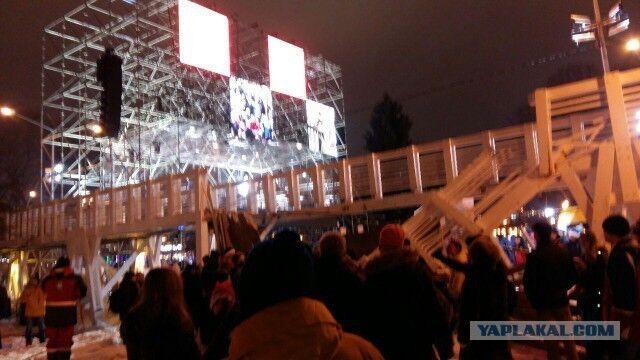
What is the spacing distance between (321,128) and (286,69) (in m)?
5.14

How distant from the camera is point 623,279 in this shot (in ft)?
15.2

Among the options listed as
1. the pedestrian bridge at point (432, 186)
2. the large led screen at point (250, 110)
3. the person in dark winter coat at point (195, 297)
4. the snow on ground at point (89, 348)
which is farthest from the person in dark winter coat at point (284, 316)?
the large led screen at point (250, 110)

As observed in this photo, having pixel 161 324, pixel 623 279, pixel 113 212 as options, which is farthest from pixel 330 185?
pixel 161 324

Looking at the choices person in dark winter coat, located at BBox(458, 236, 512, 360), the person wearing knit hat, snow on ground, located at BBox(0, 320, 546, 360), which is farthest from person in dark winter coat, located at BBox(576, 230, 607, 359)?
the person wearing knit hat

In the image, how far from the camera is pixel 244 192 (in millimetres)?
15586

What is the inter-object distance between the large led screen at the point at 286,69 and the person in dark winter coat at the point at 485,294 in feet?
104

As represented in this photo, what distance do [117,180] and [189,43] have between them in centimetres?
840

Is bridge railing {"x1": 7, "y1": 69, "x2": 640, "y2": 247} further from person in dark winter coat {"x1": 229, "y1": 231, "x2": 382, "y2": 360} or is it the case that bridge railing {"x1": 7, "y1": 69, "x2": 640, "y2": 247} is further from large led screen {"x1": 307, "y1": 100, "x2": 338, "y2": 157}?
large led screen {"x1": 307, "y1": 100, "x2": 338, "y2": 157}

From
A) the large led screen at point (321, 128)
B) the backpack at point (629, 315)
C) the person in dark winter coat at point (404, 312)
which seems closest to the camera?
the person in dark winter coat at point (404, 312)

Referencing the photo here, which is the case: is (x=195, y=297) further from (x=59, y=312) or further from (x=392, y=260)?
(x=392, y=260)

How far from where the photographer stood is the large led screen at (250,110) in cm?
3150

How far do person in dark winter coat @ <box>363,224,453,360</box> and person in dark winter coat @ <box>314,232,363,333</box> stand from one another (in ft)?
0.70

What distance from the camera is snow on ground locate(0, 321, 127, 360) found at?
10547 mm

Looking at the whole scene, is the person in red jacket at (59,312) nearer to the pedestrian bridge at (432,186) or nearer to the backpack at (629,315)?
the pedestrian bridge at (432,186)
